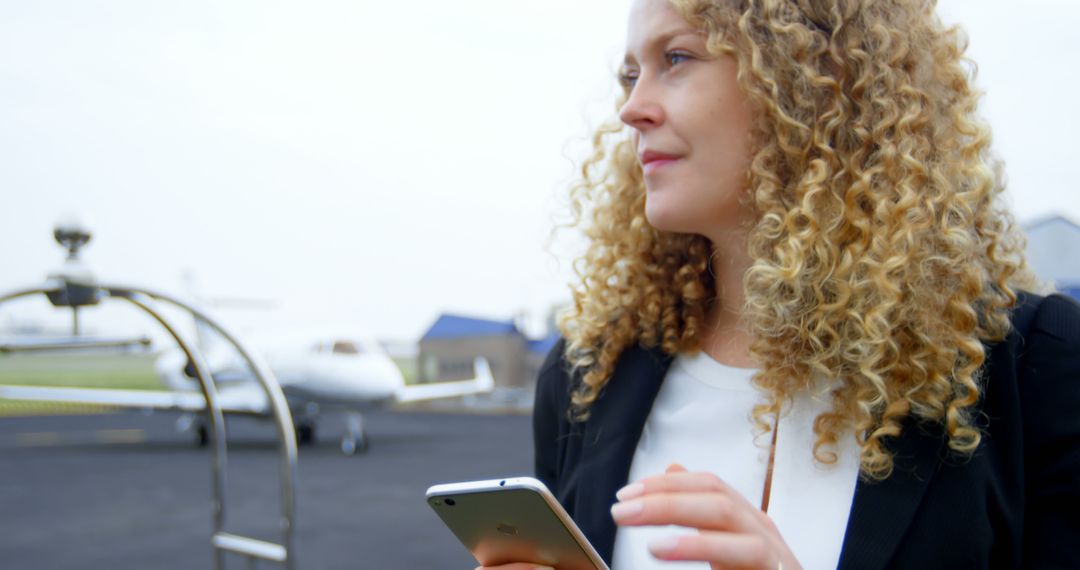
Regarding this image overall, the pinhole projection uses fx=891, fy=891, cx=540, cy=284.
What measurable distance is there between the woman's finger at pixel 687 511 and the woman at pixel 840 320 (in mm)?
291

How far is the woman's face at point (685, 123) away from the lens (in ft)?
4.81

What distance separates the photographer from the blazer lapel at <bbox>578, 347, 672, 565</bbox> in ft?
5.06

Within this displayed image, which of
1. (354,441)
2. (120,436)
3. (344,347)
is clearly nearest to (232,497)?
(354,441)

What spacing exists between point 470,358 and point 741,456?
31.8 metres

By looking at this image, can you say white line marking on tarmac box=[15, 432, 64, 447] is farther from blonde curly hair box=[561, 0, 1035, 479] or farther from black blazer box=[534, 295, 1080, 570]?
black blazer box=[534, 295, 1080, 570]

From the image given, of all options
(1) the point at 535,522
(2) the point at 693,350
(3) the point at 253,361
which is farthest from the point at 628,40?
(3) the point at 253,361

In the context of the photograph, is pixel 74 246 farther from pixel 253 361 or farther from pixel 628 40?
pixel 628 40

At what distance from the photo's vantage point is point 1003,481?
1298 millimetres

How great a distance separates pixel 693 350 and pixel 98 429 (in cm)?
2946

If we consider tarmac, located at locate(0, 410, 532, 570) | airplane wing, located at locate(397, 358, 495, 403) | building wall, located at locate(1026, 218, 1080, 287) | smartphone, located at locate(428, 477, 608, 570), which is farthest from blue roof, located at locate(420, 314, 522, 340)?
smartphone, located at locate(428, 477, 608, 570)

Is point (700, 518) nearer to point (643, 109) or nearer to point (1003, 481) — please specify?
point (1003, 481)

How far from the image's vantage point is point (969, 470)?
1294 mm

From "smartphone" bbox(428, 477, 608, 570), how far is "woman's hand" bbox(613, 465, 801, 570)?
0.17 metres

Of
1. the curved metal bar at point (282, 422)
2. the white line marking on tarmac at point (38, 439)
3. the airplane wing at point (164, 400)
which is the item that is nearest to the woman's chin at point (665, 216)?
the curved metal bar at point (282, 422)
